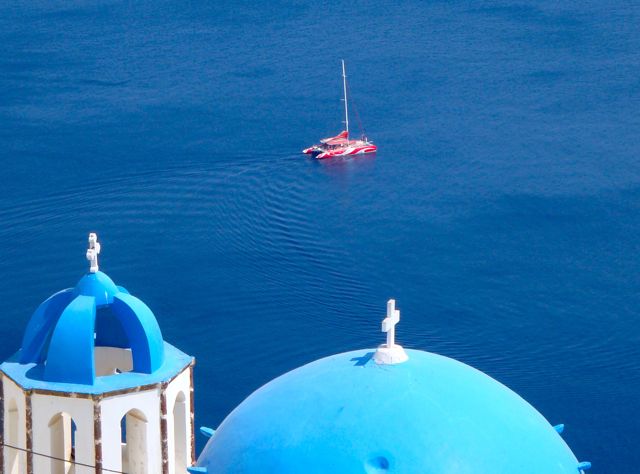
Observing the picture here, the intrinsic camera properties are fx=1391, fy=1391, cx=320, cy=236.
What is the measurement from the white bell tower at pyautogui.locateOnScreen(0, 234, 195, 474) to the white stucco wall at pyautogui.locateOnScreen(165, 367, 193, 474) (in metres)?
0.01

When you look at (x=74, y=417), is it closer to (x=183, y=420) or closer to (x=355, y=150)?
(x=183, y=420)

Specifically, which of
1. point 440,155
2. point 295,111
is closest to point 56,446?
point 440,155

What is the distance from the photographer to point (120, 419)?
15.4m

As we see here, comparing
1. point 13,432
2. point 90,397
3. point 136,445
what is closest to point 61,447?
point 13,432

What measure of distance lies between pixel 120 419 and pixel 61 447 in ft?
3.09

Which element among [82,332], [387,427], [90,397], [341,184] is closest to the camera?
[387,427]

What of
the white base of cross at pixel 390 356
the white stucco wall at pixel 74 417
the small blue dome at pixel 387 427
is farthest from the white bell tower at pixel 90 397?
the white base of cross at pixel 390 356

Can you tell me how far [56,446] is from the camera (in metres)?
15.7

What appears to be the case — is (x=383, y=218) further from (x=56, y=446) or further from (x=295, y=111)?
(x=56, y=446)

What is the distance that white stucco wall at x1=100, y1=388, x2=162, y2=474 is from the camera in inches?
597

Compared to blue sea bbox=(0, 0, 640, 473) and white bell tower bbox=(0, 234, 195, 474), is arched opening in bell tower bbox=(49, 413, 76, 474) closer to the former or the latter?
white bell tower bbox=(0, 234, 195, 474)

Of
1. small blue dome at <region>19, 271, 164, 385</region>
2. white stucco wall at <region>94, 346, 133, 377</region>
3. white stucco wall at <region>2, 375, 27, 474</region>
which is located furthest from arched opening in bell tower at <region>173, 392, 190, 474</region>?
white stucco wall at <region>2, 375, 27, 474</region>

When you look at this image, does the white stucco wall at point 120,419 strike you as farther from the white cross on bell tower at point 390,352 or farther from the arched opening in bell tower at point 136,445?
the white cross on bell tower at point 390,352

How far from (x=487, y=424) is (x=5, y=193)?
39.4m
